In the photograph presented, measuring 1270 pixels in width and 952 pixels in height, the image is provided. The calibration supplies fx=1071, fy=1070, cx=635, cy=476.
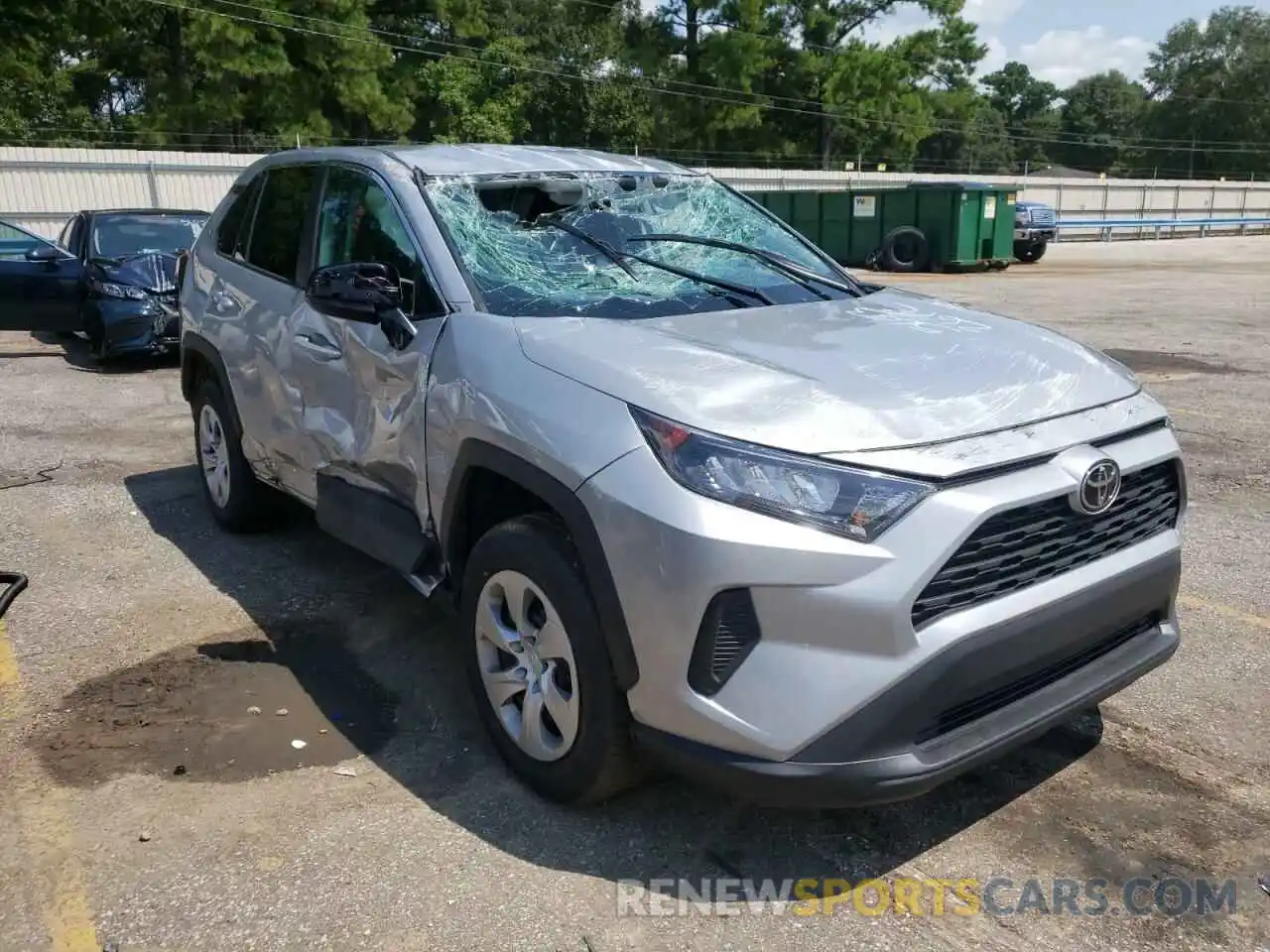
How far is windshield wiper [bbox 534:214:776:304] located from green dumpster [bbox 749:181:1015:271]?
66.4 feet

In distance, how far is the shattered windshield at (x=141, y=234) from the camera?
36.5 feet

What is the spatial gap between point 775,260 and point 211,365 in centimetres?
285

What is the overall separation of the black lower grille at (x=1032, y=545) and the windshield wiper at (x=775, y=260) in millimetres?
1393

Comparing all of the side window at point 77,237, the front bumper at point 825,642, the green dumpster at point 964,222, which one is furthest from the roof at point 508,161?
the green dumpster at point 964,222

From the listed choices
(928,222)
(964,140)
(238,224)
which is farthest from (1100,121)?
(238,224)

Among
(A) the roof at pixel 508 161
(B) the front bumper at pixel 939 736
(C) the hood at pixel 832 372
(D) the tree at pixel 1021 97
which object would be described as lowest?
(B) the front bumper at pixel 939 736

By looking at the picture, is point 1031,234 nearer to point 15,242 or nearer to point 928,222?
point 928,222

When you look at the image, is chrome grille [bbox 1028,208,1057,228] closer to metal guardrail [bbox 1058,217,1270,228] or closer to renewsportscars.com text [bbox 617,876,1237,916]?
metal guardrail [bbox 1058,217,1270,228]

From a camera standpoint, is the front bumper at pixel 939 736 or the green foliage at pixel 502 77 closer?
the front bumper at pixel 939 736

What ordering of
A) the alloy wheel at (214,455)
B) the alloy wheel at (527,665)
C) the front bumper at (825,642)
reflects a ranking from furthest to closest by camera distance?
the alloy wheel at (214,455) → the alloy wheel at (527,665) → the front bumper at (825,642)

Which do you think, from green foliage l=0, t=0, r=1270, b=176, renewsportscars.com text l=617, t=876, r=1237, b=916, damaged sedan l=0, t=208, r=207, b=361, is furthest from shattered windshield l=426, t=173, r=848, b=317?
green foliage l=0, t=0, r=1270, b=176

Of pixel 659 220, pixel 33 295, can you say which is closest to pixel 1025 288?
pixel 33 295

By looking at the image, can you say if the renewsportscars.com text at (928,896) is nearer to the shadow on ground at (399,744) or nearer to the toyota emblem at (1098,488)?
the shadow on ground at (399,744)

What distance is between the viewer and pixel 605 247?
3717 mm
